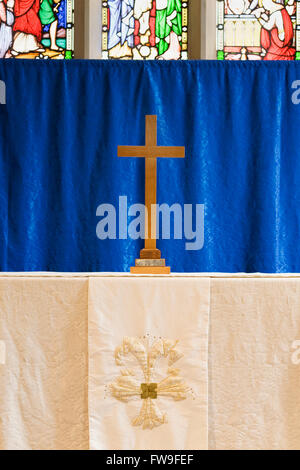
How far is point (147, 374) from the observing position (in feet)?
6.55

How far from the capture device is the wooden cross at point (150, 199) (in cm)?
235

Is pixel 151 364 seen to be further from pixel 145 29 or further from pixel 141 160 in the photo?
pixel 145 29

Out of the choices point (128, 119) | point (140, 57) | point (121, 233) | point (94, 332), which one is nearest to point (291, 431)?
point (94, 332)

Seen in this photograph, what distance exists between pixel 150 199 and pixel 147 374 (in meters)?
0.77

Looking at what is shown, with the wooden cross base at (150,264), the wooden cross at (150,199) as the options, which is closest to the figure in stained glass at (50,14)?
the wooden cross at (150,199)

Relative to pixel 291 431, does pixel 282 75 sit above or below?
above

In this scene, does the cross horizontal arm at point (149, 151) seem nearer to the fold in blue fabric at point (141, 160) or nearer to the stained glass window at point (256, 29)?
the fold in blue fabric at point (141, 160)

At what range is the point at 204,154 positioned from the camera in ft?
14.7

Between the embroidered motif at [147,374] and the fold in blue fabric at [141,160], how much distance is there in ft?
7.90

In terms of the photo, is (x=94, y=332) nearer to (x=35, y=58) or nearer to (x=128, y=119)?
(x=128, y=119)

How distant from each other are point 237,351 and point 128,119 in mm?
2878

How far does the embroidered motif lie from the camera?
6.51 ft

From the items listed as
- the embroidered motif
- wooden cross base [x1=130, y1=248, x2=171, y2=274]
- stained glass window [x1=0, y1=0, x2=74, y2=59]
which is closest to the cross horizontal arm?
wooden cross base [x1=130, y1=248, x2=171, y2=274]

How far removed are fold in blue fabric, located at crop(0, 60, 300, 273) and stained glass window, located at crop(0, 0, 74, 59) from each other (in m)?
0.25
